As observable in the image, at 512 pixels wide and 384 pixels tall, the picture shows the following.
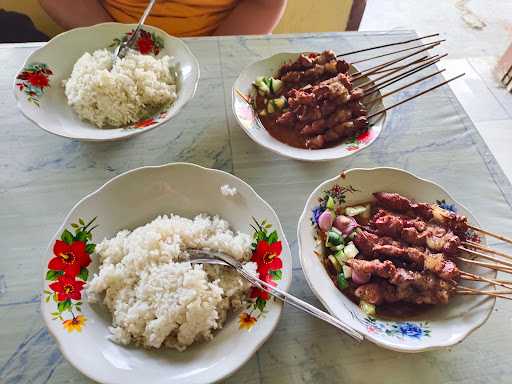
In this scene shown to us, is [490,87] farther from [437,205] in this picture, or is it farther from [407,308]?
[407,308]

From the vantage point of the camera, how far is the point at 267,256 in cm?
116

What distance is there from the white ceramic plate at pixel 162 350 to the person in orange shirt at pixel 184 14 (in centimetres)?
114

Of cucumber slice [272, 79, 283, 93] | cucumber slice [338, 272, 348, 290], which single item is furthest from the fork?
cucumber slice [272, 79, 283, 93]

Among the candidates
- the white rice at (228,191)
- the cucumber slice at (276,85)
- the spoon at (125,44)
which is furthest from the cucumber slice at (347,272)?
the spoon at (125,44)

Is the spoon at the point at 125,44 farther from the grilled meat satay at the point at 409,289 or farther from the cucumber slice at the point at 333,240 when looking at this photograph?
the grilled meat satay at the point at 409,289

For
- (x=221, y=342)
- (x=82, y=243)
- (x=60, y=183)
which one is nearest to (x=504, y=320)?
(x=221, y=342)

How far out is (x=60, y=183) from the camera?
4.69 ft

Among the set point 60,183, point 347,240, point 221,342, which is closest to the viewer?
point 221,342

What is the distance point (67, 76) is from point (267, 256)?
3.65 ft

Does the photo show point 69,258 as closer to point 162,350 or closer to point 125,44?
point 162,350

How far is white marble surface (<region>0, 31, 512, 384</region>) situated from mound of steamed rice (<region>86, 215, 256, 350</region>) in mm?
172

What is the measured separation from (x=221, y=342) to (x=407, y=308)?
1.77ft

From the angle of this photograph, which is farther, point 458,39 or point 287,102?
point 458,39

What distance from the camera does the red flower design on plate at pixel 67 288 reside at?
3.51ft
